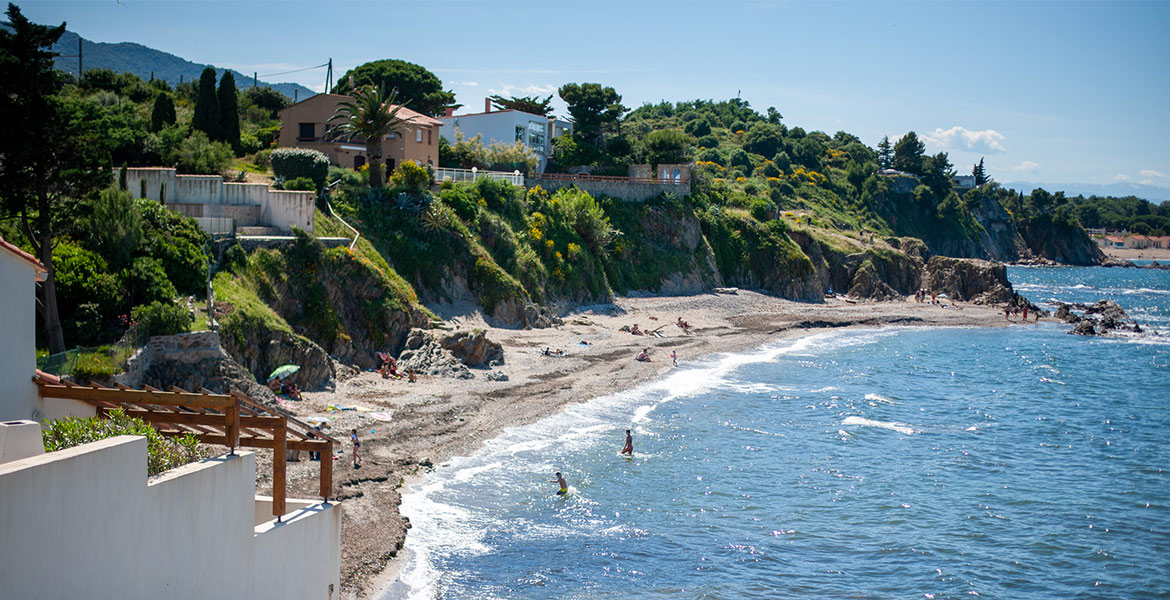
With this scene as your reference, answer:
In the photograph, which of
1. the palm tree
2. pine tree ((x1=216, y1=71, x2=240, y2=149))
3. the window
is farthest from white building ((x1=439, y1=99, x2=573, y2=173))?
pine tree ((x1=216, y1=71, x2=240, y2=149))

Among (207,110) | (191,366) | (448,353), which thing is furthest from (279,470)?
(207,110)

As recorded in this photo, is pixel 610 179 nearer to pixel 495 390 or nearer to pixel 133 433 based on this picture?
pixel 495 390

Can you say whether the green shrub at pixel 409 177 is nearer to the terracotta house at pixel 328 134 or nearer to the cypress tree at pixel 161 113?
the terracotta house at pixel 328 134

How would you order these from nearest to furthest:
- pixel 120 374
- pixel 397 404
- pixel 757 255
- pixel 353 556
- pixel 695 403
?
pixel 353 556 → pixel 120 374 → pixel 397 404 → pixel 695 403 → pixel 757 255

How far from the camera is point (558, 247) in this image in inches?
2153

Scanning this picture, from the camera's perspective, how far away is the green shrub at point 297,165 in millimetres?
41938

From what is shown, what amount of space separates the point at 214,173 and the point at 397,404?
1747 centimetres

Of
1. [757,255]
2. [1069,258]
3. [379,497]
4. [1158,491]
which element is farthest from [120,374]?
[1069,258]

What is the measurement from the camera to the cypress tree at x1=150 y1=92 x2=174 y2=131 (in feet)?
146

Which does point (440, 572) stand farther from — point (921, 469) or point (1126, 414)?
point (1126, 414)

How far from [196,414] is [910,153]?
426 ft

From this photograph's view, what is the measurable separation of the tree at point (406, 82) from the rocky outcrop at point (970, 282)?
4870cm

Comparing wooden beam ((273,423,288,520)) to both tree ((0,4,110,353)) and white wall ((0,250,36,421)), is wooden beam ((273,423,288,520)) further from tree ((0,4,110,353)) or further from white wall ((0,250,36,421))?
tree ((0,4,110,353))

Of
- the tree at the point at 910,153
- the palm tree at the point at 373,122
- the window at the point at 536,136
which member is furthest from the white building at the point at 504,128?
the tree at the point at 910,153
